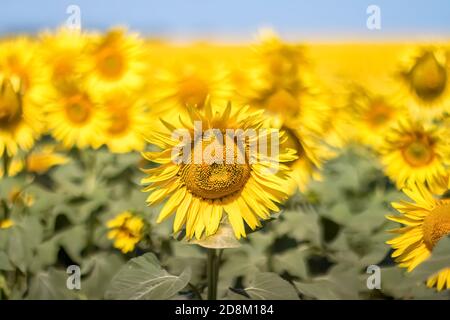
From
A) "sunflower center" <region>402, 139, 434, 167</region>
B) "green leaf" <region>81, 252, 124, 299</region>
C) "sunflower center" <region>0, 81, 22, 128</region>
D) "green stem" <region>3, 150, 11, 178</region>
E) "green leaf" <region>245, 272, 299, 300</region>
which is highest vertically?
"sunflower center" <region>0, 81, 22, 128</region>

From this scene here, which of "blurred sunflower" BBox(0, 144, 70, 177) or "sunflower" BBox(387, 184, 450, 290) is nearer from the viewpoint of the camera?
"sunflower" BBox(387, 184, 450, 290)

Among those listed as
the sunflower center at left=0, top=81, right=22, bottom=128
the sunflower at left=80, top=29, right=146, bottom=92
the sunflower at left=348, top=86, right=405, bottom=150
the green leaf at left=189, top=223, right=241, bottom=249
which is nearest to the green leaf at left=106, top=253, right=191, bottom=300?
the green leaf at left=189, top=223, right=241, bottom=249

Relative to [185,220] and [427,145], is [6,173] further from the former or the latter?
[427,145]

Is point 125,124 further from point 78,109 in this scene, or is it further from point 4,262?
point 4,262

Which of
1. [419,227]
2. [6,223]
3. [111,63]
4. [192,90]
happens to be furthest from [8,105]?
[419,227]

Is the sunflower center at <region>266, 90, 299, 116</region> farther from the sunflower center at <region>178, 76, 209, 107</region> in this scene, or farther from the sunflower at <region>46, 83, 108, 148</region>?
the sunflower at <region>46, 83, 108, 148</region>
